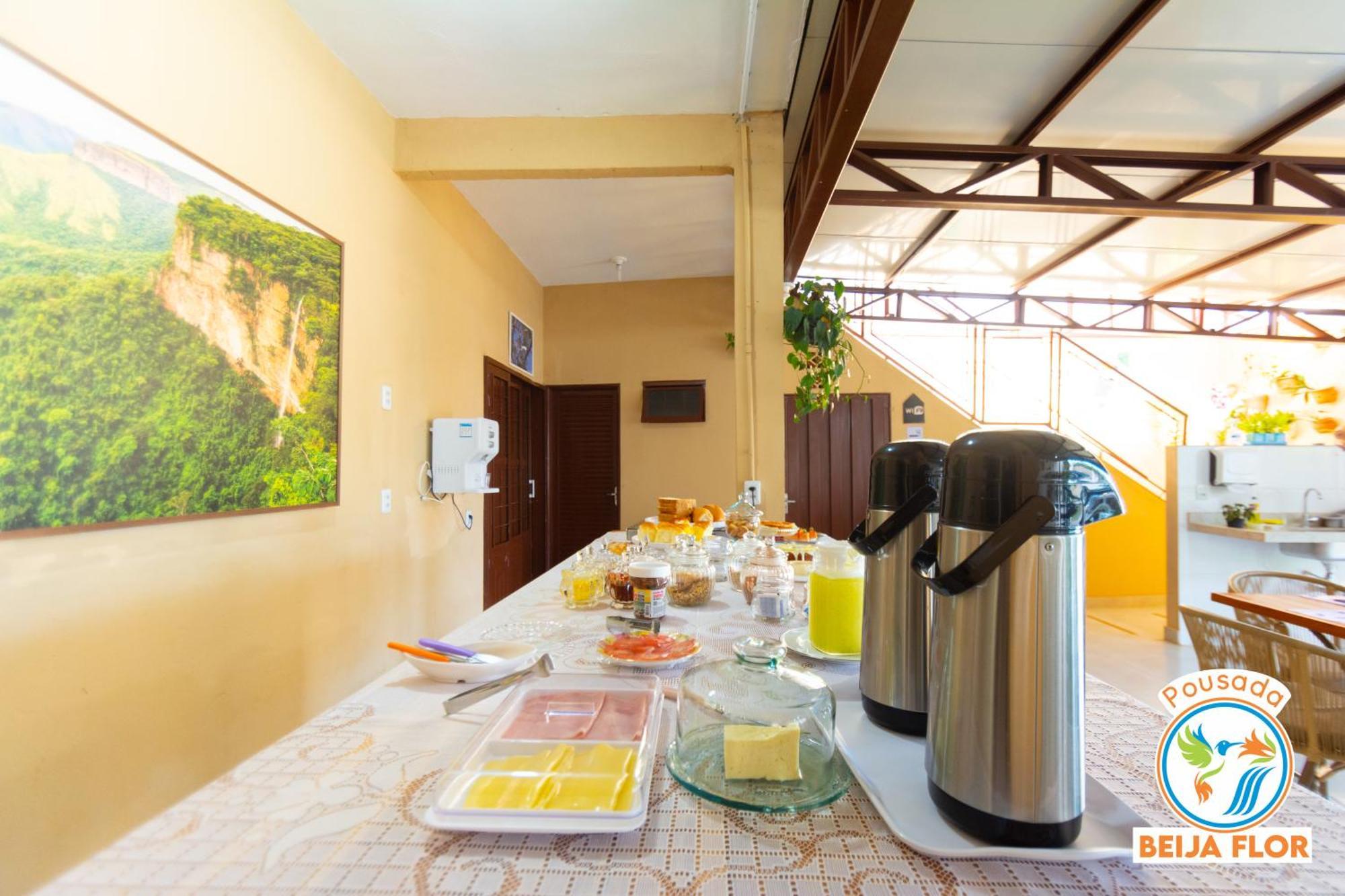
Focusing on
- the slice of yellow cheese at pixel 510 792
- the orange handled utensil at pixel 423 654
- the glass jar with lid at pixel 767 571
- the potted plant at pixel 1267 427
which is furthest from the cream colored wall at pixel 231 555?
the potted plant at pixel 1267 427

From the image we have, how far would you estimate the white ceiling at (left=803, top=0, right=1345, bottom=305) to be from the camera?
2.20 m

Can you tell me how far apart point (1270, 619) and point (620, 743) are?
2.89 metres

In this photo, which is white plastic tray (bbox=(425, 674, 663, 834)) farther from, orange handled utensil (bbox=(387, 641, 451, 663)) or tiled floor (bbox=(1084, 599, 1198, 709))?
tiled floor (bbox=(1084, 599, 1198, 709))

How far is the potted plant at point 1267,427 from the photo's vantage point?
15.0 ft

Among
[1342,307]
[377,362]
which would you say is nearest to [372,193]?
[377,362]

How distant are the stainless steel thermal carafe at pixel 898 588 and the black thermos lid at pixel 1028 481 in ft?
0.52

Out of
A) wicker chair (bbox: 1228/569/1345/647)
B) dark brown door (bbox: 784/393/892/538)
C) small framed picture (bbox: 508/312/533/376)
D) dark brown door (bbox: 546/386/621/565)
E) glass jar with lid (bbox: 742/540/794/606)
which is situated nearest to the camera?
glass jar with lid (bbox: 742/540/794/606)

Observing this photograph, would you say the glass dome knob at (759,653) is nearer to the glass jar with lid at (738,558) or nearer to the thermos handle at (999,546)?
the thermos handle at (999,546)

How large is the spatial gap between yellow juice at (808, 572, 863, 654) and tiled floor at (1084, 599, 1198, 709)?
2766mm

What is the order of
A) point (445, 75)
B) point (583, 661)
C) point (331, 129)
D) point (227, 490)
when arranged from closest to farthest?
1. point (583, 661)
2. point (227, 490)
3. point (331, 129)
4. point (445, 75)

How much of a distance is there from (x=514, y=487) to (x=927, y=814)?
179 inches

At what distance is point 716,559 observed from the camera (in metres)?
2.05

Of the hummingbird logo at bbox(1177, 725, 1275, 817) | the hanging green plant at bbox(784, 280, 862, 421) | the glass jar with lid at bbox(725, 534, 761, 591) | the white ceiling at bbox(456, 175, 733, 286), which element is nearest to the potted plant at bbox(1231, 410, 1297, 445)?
→ the hanging green plant at bbox(784, 280, 862, 421)

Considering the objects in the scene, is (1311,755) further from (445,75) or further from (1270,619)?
(445,75)
